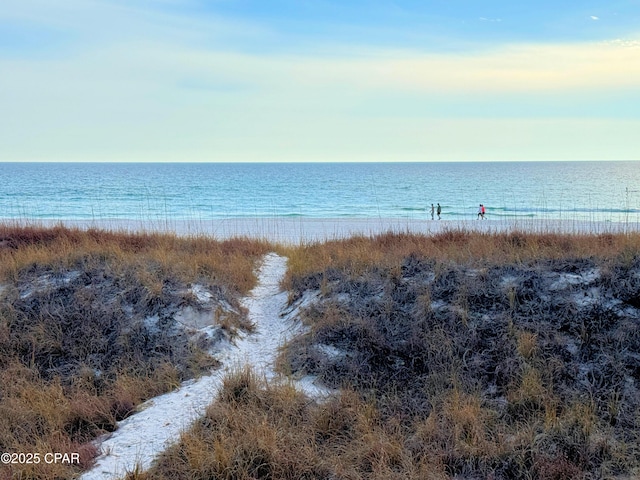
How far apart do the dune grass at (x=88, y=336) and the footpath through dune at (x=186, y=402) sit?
24 centimetres

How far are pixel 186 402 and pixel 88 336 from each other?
9.25ft

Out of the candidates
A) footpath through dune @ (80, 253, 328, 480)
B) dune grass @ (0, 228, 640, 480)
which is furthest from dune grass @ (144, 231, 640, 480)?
footpath through dune @ (80, 253, 328, 480)

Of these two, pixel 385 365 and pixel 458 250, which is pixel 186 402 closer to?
pixel 385 365

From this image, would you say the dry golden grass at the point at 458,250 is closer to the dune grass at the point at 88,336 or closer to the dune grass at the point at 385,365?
the dune grass at the point at 385,365

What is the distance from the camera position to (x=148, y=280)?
9.06 m

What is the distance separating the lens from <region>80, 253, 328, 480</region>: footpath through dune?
5.03m

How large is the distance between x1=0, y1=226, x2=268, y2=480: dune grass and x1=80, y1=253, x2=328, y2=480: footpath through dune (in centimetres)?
24

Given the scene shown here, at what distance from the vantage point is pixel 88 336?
8.06 m

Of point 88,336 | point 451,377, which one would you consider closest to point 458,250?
point 451,377

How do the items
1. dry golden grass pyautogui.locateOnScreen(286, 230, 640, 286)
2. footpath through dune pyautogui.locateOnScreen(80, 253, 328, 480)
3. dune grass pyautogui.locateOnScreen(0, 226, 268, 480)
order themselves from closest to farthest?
footpath through dune pyautogui.locateOnScreen(80, 253, 328, 480)
dune grass pyautogui.locateOnScreen(0, 226, 268, 480)
dry golden grass pyautogui.locateOnScreen(286, 230, 640, 286)

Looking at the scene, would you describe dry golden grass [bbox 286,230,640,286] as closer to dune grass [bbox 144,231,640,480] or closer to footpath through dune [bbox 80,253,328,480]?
dune grass [bbox 144,231,640,480]

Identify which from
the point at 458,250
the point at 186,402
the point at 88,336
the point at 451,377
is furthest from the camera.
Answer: the point at 458,250

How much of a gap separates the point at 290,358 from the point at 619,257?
6049 millimetres

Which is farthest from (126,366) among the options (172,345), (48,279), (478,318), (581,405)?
(581,405)
